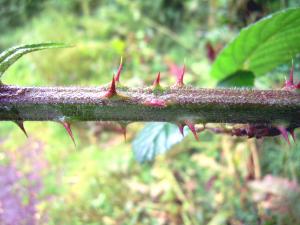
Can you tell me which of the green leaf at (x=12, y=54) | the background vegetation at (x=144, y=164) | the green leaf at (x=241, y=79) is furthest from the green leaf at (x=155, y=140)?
the green leaf at (x=12, y=54)

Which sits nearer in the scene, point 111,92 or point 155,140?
point 111,92

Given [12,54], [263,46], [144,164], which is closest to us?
[12,54]

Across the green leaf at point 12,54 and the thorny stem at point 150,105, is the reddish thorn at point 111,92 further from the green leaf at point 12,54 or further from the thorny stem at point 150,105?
the green leaf at point 12,54

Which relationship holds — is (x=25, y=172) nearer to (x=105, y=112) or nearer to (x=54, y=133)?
(x=54, y=133)

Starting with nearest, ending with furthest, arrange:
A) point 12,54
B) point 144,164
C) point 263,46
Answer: point 12,54 → point 263,46 → point 144,164

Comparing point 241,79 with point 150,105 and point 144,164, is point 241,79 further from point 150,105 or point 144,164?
point 144,164

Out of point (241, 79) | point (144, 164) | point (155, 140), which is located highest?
point (241, 79)

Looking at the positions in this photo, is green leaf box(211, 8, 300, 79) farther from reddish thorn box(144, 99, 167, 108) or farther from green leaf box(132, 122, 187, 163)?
reddish thorn box(144, 99, 167, 108)

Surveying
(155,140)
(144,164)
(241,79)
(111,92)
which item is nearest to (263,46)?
(241,79)
